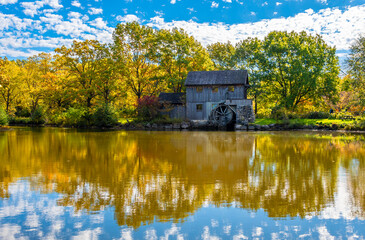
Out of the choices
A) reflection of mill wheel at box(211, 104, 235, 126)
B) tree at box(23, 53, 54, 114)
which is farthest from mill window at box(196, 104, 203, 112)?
tree at box(23, 53, 54, 114)

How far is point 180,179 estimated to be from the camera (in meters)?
8.74

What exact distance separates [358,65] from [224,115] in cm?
1370

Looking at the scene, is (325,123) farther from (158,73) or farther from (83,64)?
(83,64)

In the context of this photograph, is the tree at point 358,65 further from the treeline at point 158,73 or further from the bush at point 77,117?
the bush at point 77,117

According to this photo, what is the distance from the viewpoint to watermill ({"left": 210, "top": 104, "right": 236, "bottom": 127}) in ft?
111

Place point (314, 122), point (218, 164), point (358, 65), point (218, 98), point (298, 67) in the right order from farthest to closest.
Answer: point (298, 67), point (218, 98), point (314, 122), point (358, 65), point (218, 164)

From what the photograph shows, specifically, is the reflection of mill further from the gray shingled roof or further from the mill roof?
the mill roof

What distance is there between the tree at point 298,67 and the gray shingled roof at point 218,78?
17.8 ft

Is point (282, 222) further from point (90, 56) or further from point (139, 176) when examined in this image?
point (90, 56)

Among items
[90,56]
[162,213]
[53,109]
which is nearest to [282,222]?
[162,213]

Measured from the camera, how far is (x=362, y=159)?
1226 centimetres

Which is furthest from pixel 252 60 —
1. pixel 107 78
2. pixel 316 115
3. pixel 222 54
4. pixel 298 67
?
pixel 107 78

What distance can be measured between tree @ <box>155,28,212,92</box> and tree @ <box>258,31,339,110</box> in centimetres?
815

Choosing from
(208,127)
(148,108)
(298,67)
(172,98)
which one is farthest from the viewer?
(172,98)
